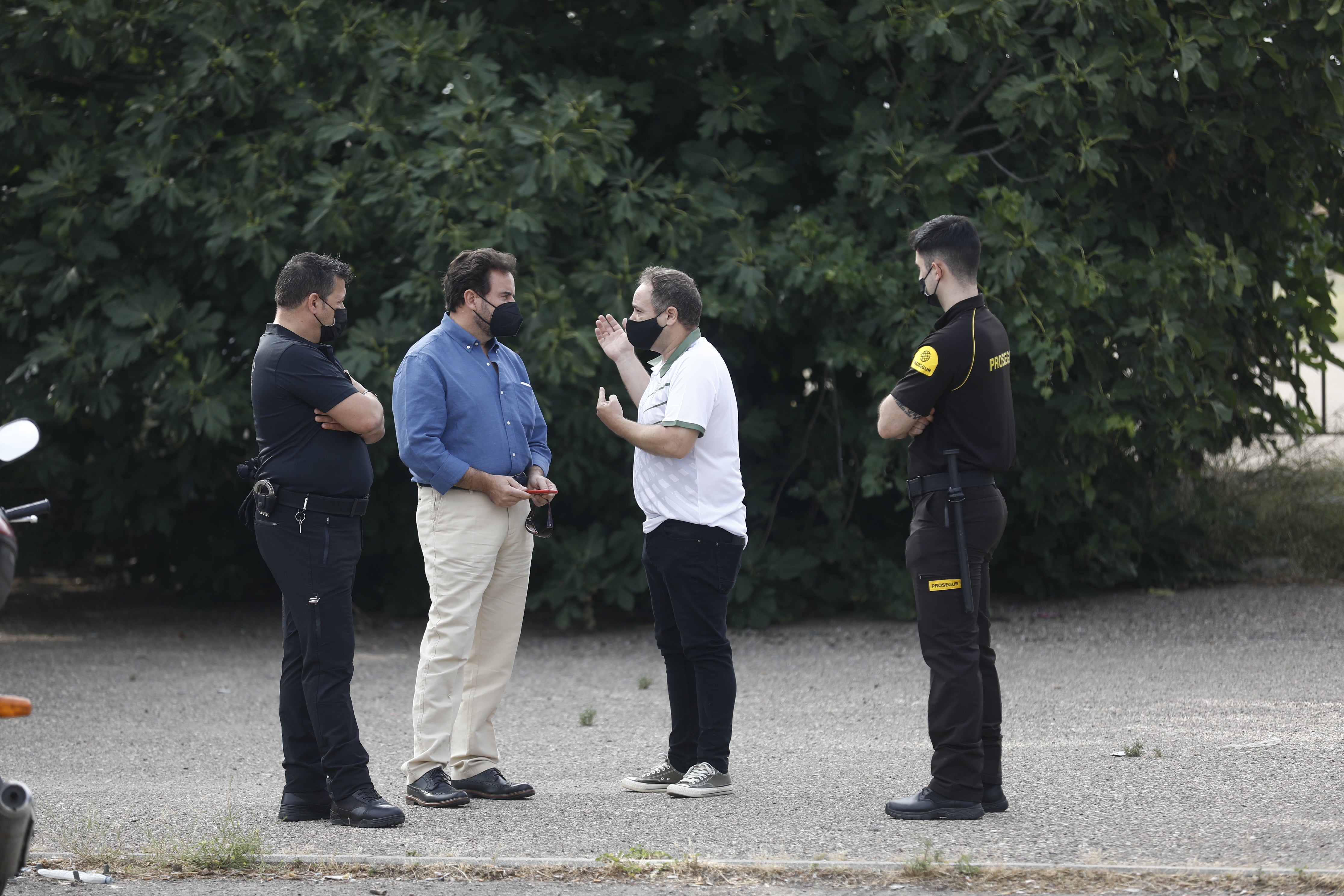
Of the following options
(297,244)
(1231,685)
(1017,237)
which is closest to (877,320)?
(1017,237)

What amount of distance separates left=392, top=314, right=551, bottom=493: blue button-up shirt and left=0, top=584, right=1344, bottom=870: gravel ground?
1.30m

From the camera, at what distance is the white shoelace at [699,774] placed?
5.34 meters

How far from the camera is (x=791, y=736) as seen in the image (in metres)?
6.67

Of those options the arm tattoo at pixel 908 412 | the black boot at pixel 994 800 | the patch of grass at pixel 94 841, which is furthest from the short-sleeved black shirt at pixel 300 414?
the black boot at pixel 994 800

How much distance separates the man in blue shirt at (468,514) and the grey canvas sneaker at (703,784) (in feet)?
1.99

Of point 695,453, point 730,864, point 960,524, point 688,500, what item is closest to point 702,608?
point 688,500

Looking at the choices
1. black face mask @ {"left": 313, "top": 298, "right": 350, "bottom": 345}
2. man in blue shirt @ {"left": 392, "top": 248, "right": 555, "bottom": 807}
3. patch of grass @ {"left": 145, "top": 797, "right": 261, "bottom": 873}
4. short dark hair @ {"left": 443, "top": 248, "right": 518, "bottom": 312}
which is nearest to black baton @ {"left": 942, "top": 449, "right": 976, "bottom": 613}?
man in blue shirt @ {"left": 392, "top": 248, "right": 555, "bottom": 807}

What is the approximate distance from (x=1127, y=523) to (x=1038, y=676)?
2.90 metres

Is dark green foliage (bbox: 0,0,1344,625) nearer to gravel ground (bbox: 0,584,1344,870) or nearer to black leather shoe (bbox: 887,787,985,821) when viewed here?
gravel ground (bbox: 0,584,1344,870)

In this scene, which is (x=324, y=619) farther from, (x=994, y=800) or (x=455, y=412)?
(x=994, y=800)

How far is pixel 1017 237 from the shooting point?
8367mm

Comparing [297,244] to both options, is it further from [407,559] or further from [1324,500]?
[1324,500]

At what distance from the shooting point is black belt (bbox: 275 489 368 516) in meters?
4.96

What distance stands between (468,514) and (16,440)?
1902 millimetres
